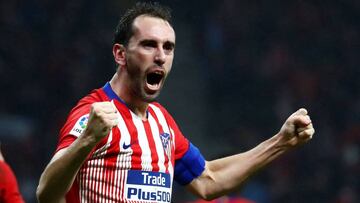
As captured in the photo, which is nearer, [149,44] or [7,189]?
[149,44]

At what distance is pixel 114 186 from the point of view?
3.43m

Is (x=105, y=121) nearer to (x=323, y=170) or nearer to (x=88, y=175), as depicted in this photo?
(x=88, y=175)

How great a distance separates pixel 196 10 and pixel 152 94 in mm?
8117

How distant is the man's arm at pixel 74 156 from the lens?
305 centimetres

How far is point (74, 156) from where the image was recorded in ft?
10.1

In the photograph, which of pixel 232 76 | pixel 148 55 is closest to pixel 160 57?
pixel 148 55

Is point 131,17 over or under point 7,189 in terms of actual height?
over

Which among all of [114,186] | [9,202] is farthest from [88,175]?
[9,202]

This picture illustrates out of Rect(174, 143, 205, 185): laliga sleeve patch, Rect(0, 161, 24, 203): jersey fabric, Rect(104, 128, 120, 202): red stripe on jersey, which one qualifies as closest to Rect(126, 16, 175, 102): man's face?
Rect(104, 128, 120, 202): red stripe on jersey

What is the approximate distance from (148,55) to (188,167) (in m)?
0.62

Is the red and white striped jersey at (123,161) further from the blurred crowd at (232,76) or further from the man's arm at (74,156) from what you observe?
the blurred crowd at (232,76)

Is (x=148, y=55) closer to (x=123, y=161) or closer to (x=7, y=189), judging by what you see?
(x=123, y=161)

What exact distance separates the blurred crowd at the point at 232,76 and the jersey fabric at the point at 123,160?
5.74m

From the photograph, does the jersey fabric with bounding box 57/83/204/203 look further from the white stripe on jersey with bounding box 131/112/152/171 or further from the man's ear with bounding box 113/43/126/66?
the man's ear with bounding box 113/43/126/66
